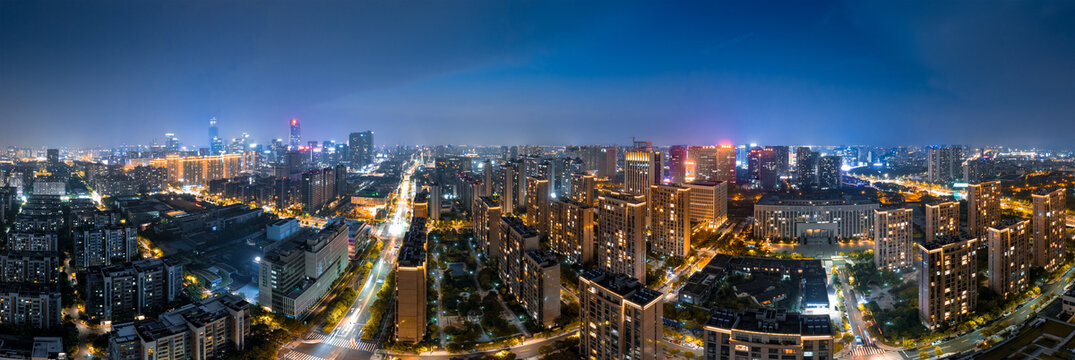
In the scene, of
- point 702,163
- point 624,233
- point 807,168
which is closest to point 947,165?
point 807,168

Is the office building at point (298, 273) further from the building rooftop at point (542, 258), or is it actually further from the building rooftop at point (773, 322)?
the building rooftop at point (773, 322)

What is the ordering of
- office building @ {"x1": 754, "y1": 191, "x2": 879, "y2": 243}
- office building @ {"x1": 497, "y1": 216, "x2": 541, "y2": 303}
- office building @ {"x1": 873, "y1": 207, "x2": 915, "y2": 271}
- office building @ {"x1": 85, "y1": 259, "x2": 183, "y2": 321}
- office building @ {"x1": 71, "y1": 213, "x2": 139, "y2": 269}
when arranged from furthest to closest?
1. office building @ {"x1": 754, "y1": 191, "x2": 879, "y2": 243}
2. office building @ {"x1": 71, "y1": 213, "x2": 139, "y2": 269}
3. office building @ {"x1": 873, "y1": 207, "x2": 915, "y2": 271}
4. office building @ {"x1": 497, "y1": 216, "x2": 541, "y2": 303}
5. office building @ {"x1": 85, "y1": 259, "x2": 183, "y2": 321}

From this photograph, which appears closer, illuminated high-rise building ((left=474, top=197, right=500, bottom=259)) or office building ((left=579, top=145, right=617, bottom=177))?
illuminated high-rise building ((left=474, top=197, right=500, bottom=259))

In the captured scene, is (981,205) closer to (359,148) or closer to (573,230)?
(573,230)

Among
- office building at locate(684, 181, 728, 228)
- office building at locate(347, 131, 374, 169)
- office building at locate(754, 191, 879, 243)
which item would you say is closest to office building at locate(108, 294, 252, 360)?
office building at locate(684, 181, 728, 228)

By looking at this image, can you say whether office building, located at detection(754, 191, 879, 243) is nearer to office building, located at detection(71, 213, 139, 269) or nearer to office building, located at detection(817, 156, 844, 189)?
office building, located at detection(817, 156, 844, 189)

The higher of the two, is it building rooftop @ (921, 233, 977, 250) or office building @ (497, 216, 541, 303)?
building rooftop @ (921, 233, 977, 250)

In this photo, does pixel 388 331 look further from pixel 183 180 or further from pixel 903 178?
pixel 903 178
